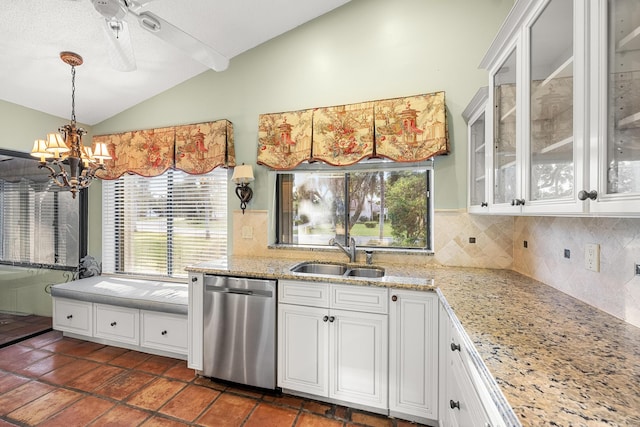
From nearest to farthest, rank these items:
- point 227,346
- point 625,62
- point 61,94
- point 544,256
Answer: point 625,62 → point 544,256 → point 227,346 → point 61,94

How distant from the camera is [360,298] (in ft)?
6.28

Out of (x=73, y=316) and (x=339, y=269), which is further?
(x=73, y=316)

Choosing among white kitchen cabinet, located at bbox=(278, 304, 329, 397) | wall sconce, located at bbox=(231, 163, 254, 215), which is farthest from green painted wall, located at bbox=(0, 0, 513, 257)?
white kitchen cabinet, located at bbox=(278, 304, 329, 397)

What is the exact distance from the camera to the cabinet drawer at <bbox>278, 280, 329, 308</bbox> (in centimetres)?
200

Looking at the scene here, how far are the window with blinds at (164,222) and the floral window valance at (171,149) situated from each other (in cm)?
25

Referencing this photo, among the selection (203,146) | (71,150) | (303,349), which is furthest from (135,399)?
(203,146)

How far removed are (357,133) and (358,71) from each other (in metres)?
0.61

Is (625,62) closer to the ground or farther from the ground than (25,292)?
farther from the ground

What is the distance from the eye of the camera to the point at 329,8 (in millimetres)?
2662

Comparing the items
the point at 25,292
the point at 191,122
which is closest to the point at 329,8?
the point at 191,122

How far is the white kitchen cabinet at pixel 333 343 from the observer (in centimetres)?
189

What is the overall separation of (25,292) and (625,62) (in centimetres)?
525

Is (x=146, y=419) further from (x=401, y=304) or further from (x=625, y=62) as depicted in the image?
(x=625, y=62)

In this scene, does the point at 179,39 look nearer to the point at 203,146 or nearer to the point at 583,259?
the point at 203,146
